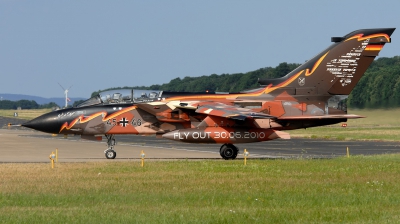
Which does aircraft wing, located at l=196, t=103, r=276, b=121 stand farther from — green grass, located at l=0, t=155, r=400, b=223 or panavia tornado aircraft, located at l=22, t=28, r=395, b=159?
green grass, located at l=0, t=155, r=400, b=223

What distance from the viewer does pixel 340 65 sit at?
89.1ft

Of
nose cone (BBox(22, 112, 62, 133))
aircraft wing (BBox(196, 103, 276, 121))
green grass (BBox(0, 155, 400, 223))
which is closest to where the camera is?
green grass (BBox(0, 155, 400, 223))

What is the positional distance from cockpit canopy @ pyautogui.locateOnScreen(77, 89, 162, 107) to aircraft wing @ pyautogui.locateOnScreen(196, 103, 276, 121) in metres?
2.51

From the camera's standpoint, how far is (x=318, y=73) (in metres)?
27.5

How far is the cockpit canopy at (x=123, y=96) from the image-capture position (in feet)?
92.1

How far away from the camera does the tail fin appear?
26938mm

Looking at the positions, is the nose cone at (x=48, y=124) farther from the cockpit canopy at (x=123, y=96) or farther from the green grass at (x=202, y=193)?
the green grass at (x=202, y=193)

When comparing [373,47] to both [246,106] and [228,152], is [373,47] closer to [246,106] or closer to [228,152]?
[246,106]

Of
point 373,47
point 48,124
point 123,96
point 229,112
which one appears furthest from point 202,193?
point 373,47

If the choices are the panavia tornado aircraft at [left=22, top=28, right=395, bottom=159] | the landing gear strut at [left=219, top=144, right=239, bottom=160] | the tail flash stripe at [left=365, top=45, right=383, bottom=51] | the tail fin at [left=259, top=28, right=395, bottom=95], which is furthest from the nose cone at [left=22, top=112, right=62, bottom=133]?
the tail flash stripe at [left=365, top=45, right=383, bottom=51]

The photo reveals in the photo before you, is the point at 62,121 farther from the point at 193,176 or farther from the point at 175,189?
the point at 175,189

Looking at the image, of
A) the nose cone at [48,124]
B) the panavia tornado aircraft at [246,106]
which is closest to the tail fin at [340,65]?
the panavia tornado aircraft at [246,106]

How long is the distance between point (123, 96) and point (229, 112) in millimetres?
5063

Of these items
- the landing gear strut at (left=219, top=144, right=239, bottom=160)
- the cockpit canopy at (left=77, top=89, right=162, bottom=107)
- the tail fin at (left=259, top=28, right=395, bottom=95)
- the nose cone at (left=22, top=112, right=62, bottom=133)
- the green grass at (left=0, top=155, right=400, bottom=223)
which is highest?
the tail fin at (left=259, top=28, right=395, bottom=95)
